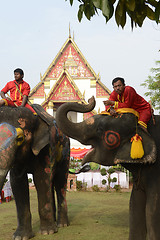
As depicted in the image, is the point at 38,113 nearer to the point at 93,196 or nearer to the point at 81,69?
the point at 93,196

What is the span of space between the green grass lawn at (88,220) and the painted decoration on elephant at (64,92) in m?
11.6

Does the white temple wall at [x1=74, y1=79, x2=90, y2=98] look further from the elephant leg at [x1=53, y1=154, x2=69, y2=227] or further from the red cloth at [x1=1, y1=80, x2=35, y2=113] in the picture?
the red cloth at [x1=1, y1=80, x2=35, y2=113]

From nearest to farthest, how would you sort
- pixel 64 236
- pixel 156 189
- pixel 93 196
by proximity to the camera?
pixel 156 189, pixel 64 236, pixel 93 196

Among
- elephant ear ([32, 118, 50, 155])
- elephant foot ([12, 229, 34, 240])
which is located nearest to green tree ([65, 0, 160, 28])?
elephant ear ([32, 118, 50, 155])

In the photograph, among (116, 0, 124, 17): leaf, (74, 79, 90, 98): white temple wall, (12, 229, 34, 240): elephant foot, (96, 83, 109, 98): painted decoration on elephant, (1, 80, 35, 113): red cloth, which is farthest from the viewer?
(74, 79, 90, 98): white temple wall

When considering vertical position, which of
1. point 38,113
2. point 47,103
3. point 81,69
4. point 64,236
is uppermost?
point 81,69

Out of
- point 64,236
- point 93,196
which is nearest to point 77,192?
point 93,196

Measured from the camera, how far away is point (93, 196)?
9805mm

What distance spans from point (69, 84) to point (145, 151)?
17834mm

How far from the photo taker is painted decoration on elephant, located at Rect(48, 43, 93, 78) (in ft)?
71.3

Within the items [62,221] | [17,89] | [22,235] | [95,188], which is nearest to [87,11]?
[17,89]

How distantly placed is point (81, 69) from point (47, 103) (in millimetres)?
3498

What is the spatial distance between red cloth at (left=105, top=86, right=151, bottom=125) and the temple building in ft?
53.2

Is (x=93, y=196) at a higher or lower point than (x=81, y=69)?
lower
